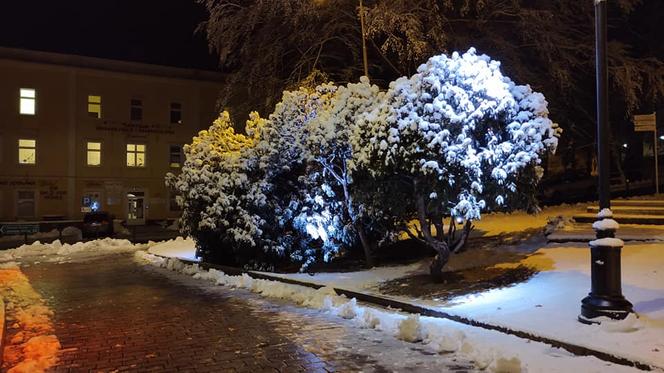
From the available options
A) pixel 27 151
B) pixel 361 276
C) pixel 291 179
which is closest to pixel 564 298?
pixel 361 276

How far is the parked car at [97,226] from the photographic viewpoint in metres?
35.1

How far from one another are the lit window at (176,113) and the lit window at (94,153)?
5899 millimetres

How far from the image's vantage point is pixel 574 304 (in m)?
8.71

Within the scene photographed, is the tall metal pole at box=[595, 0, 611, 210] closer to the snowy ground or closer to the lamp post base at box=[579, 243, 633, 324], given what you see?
the lamp post base at box=[579, 243, 633, 324]

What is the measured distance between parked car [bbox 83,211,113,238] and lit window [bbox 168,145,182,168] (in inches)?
434

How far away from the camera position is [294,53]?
65.6ft

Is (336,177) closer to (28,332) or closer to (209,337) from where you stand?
(209,337)

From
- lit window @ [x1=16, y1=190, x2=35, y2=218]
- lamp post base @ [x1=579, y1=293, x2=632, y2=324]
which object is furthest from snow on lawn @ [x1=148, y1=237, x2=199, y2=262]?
lit window @ [x1=16, y1=190, x2=35, y2=218]

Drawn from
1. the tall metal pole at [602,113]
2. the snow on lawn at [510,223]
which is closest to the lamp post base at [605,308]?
the tall metal pole at [602,113]

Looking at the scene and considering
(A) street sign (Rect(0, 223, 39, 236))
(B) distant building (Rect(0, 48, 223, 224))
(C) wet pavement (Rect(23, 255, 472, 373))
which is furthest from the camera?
(B) distant building (Rect(0, 48, 223, 224))

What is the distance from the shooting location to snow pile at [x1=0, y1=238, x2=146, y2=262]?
2267 cm

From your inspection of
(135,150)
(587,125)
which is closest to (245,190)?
(587,125)

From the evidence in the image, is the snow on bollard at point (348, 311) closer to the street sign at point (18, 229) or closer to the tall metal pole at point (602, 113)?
the tall metal pole at point (602, 113)

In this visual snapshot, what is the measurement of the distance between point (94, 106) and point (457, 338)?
1621 inches
